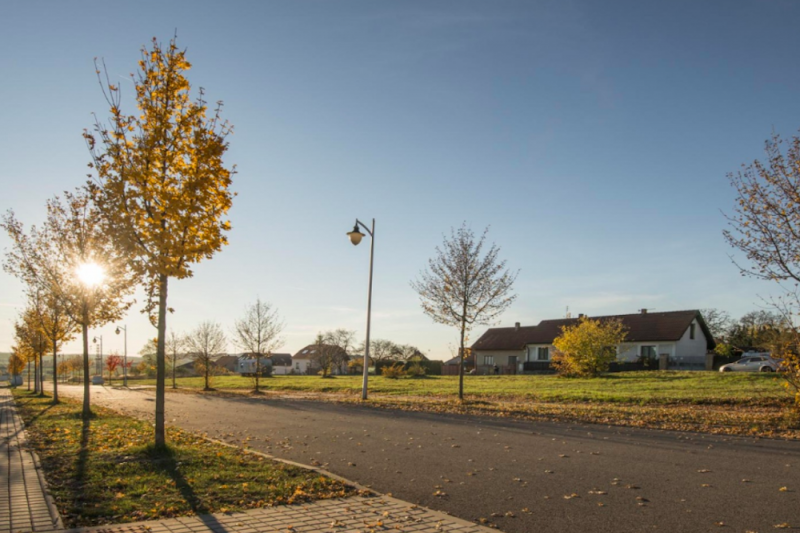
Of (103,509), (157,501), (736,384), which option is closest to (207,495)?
(157,501)

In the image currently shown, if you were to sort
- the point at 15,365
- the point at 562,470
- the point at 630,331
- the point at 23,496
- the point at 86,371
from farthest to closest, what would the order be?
the point at 15,365 → the point at 630,331 → the point at 86,371 → the point at 562,470 → the point at 23,496

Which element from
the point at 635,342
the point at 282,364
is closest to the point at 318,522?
the point at 635,342

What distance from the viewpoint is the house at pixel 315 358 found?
77.0m

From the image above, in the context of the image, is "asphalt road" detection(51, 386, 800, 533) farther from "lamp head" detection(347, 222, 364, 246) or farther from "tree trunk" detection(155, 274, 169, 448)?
"lamp head" detection(347, 222, 364, 246)

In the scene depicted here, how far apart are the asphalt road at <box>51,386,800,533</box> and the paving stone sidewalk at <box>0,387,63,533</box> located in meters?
3.57

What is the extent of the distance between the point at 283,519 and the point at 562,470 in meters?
4.27

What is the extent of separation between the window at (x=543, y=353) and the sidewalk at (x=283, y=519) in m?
50.3

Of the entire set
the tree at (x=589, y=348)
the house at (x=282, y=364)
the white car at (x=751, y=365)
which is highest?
the tree at (x=589, y=348)

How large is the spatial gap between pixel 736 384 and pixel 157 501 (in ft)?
81.1

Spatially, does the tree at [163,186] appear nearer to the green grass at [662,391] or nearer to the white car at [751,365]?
the green grass at [662,391]

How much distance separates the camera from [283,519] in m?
5.75

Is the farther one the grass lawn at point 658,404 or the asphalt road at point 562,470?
the grass lawn at point 658,404

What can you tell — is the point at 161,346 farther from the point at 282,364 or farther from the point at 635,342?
the point at 282,364

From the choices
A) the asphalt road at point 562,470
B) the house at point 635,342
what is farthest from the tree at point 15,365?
the asphalt road at point 562,470
